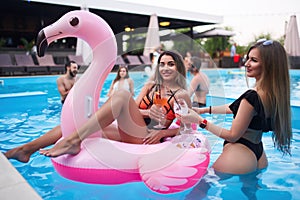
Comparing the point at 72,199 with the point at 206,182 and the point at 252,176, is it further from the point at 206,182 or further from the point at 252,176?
the point at 252,176

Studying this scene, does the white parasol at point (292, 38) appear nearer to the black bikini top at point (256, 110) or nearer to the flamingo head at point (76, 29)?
the black bikini top at point (256, 110)

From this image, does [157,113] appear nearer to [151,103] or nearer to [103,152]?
[151,103]

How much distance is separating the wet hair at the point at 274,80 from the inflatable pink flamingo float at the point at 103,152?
0.52 metres

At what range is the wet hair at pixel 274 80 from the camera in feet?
6.37

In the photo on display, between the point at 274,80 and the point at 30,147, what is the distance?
1.77 metres

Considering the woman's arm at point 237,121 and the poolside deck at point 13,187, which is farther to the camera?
the woman's arm at point 237,121

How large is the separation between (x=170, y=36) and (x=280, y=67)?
29.5 inches

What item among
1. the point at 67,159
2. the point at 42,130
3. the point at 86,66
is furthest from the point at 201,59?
the point at 42,130

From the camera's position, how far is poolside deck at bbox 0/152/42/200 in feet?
4.15

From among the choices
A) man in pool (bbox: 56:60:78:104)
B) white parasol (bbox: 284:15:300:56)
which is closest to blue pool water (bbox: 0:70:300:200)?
man in pool (bbox: 56:60:78:104)

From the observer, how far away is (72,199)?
208cm

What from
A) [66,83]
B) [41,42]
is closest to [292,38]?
[66,83]

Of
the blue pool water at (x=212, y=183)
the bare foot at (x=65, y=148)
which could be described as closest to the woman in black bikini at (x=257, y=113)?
the blue pool water at (x=212, y=183)

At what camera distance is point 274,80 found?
6.41 ft
